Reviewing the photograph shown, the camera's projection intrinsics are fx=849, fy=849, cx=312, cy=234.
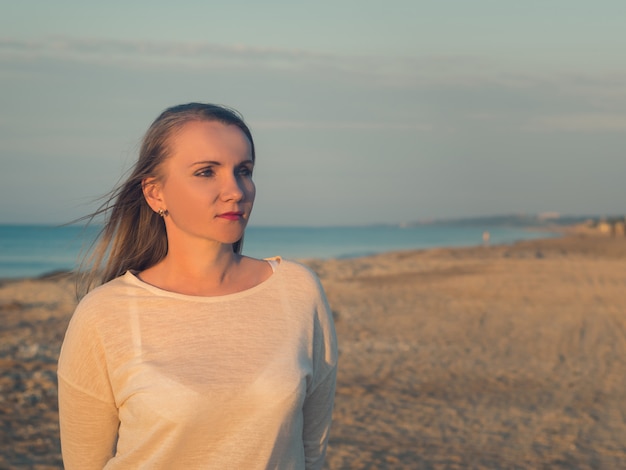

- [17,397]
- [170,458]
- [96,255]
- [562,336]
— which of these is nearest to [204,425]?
[170,458]

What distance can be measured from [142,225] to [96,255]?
0.17 m

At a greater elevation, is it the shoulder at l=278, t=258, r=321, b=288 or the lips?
the lips

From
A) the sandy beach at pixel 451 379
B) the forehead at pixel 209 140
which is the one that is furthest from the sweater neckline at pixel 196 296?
the sandy beach at pixel 451 379

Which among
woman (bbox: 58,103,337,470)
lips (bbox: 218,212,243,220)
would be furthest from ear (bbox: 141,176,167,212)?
lips (bbox: 218,212,243,220)

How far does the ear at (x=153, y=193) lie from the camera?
8.37ft

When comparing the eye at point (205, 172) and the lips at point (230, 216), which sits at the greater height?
the eye at point (205, 172)

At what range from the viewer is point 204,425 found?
7.22ft

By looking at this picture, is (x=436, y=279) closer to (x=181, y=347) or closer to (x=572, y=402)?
(x=572, y=402)

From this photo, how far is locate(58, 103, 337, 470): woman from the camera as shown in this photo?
2.21m

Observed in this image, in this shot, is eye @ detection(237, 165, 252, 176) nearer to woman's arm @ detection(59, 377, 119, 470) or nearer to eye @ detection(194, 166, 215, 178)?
eye @ detection(194, 166, 215, 178)

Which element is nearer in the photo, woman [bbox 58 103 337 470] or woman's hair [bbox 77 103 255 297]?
woman [bbox 58 103 337 470]

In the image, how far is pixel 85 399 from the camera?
2361 mm

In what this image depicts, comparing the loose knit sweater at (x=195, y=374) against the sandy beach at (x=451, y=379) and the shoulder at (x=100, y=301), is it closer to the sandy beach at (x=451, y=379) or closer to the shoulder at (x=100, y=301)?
the shoulder at (x=100, y=301)

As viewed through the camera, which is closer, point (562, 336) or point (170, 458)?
point (170, 458)
